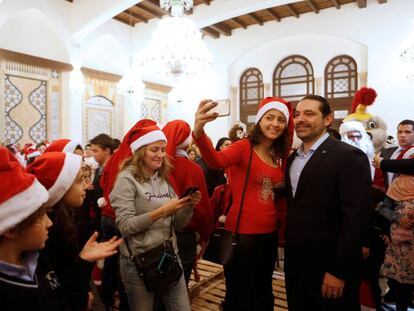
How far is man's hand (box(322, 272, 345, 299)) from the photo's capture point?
1992mm

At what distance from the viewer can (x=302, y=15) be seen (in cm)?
1111

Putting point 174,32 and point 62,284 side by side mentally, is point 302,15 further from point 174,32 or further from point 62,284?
point 62,284

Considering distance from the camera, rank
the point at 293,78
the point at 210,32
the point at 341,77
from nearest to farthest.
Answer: the point at 341,77, the point at 293,78, the point at 210,32

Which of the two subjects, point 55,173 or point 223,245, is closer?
point 55,173

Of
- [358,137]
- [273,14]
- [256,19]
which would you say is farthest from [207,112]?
[256,19]

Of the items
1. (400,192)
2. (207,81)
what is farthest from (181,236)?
(207,81)

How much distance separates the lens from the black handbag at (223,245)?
2418 mm

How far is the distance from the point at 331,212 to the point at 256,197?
0.51m

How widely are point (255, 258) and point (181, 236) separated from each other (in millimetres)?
566

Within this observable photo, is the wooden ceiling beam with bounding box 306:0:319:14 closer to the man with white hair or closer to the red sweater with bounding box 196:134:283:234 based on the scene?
the man with white hair

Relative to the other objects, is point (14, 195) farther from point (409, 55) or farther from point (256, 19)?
point (256, 19)

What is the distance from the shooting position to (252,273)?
2.41m

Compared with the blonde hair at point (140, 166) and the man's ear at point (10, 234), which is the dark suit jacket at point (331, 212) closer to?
the blonde hair at point (140, 166)

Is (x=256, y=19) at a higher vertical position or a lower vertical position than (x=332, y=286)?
higher
